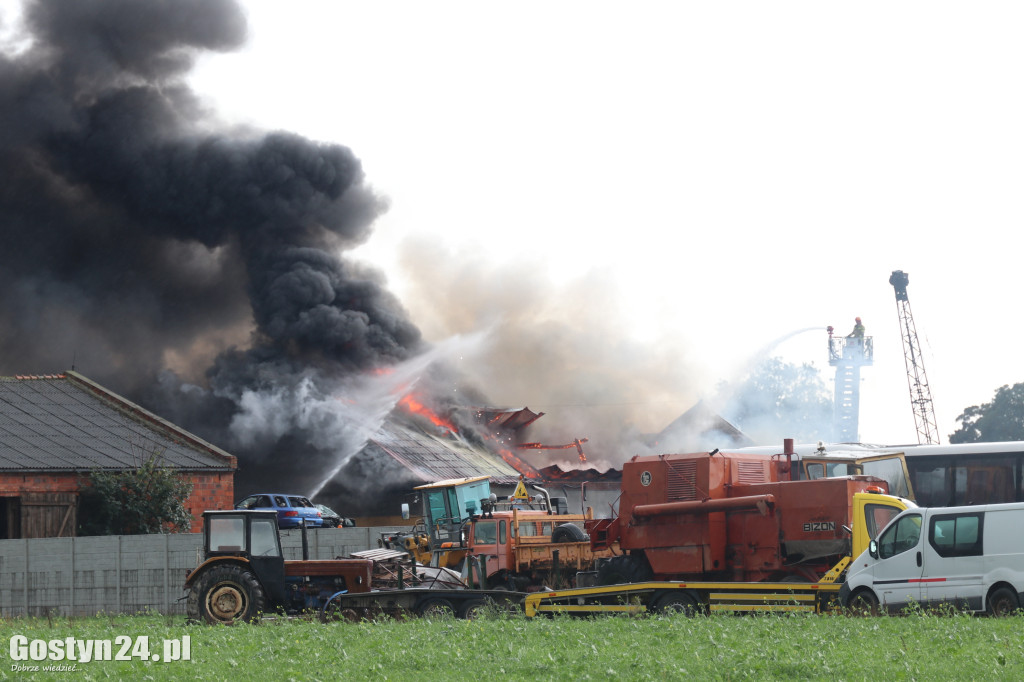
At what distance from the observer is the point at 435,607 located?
731 inches

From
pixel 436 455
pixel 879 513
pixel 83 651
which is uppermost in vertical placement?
pixel 436 455

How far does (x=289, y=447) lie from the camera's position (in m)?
43.0

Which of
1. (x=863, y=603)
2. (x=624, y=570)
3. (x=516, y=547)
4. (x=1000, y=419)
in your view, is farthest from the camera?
(x=1000, y=419)

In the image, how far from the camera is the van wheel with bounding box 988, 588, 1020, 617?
593 inches

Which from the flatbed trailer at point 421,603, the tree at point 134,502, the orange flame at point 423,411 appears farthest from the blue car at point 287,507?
the flatbed trailer at point 421,603

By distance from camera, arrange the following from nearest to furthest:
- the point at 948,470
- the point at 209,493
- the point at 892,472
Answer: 1. the point at 892,472
2. the point at 948,470
3. the point at 209,493

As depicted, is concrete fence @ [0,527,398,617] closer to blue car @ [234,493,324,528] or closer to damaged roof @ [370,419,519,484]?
blue car @ [234,493,324,528]

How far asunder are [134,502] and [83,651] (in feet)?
60.3

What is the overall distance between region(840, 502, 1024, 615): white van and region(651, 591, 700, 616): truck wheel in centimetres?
235

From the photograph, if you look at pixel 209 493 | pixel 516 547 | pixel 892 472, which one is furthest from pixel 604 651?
pixel 209 493

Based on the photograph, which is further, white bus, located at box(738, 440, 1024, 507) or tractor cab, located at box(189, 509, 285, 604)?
white bus, located at box(738, 440, 1024, 507)

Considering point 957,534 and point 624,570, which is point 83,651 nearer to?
point 624,570

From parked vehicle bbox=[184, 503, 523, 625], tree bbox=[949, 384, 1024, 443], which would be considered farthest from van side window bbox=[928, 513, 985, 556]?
tree bbox=[949, 384, 1024, 443]

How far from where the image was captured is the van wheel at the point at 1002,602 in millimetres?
15070
